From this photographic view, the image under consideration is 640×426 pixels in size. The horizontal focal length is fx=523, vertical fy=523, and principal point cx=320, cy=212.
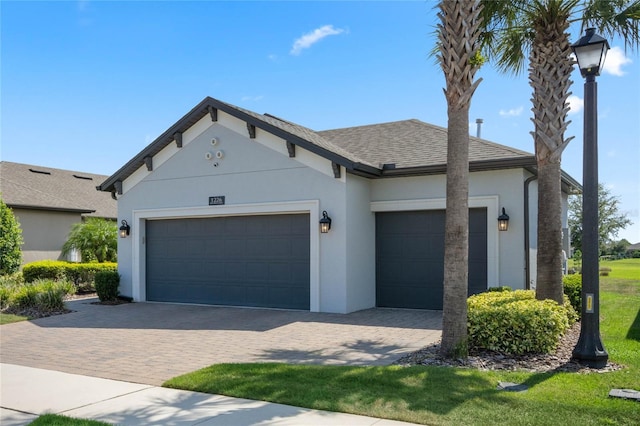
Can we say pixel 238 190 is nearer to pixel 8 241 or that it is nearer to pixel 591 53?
pixel 591 53

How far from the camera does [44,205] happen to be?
2311 cm

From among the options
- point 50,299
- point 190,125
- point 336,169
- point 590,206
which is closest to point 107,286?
point 50,299

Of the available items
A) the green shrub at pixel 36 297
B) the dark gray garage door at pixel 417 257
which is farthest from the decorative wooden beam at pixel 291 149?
the green shrub at pixel 36 297

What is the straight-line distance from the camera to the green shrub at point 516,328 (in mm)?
7930

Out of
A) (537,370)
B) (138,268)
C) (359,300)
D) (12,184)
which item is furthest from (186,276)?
(12,184)

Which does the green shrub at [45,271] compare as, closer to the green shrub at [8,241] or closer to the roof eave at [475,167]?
the green shrub at [8,241]

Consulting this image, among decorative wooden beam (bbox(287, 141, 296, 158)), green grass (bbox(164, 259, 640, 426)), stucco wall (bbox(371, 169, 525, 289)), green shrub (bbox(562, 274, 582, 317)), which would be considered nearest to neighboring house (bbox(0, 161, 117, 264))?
decorative wooden beam (bbox(287, 141, 296, 158))

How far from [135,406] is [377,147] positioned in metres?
11.2

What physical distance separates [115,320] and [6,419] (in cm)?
727

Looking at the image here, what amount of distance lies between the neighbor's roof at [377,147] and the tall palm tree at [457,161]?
4.58 meters

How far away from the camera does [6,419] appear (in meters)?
5.55

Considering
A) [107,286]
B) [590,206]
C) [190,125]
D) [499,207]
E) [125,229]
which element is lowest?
[107,286]

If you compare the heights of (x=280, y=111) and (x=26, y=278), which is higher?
(x=280, y=111)

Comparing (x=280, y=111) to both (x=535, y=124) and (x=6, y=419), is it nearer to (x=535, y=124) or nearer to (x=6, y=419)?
(x=535, y=124)
